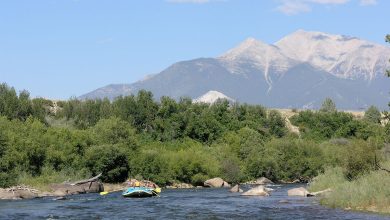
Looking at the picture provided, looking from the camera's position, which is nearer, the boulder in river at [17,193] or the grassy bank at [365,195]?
the grassy bank at [365,195]

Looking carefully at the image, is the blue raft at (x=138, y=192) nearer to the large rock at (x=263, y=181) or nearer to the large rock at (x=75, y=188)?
the large rock at (x=75, y=188)

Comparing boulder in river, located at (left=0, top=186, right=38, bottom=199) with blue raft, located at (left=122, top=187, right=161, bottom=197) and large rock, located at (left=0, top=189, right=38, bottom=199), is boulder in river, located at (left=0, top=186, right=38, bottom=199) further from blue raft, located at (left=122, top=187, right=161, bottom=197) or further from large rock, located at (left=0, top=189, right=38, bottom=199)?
blue raft, located at (left=122, top=187, right=161, bottom=197)

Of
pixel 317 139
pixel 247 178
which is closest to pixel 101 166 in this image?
pixel 247 178

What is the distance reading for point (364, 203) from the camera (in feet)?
160

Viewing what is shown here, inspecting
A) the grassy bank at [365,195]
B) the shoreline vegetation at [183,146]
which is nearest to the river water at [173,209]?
the grassy bank at [365,195]

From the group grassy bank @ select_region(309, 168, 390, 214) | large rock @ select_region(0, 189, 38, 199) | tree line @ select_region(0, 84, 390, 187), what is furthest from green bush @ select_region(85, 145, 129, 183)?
grassy bank @ select_region(309, 168, 390, 214)

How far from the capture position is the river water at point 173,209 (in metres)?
47.2

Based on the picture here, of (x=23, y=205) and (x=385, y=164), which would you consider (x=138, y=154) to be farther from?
(x=385, y=164)

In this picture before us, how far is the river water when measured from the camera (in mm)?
47219

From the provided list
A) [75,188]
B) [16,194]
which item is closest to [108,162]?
[75,188]

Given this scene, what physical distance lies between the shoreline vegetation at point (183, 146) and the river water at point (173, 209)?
13.8 feet

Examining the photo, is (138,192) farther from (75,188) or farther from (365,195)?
(365,195)

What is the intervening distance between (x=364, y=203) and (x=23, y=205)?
30231mm

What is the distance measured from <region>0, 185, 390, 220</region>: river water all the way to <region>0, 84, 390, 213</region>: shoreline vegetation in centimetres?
421
